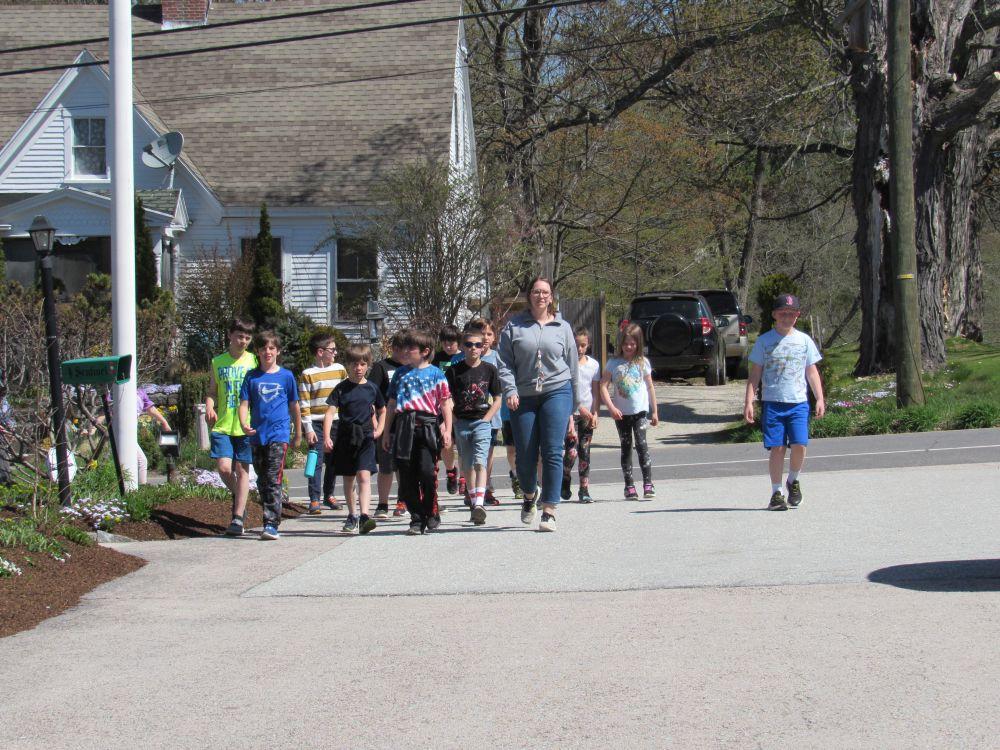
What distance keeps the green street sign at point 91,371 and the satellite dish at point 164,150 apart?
53.5 ft

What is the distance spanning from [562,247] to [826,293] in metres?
19.2

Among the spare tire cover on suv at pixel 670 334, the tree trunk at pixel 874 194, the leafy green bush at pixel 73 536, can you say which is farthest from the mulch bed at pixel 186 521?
the spare tire cover on suv at pixel 670 334

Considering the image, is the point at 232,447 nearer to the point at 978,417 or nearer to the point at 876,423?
the point at 876,423

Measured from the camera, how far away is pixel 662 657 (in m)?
5.86

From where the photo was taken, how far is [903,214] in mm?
17781

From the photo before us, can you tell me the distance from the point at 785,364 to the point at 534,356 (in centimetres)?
230

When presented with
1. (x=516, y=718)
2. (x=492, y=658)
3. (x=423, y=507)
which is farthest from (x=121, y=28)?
(x=516, y=718)

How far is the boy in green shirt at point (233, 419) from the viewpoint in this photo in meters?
10.7

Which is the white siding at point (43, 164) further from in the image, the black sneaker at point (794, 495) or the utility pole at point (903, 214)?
the black sneaker at point (794, 495)

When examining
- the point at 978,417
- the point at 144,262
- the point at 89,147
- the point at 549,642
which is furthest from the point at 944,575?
the point at 89,147

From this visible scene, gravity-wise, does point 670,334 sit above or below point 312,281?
below

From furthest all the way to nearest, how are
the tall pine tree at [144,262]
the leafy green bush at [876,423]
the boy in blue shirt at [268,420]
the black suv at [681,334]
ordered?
the black suv at [681,334], the tall pine tree at [144,262], the leafy green bush at [876,423], the boy in blue shirt at [268,420]

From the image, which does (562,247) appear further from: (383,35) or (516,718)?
(516,718)

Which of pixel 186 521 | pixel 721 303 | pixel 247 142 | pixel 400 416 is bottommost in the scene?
pixel 186 521
